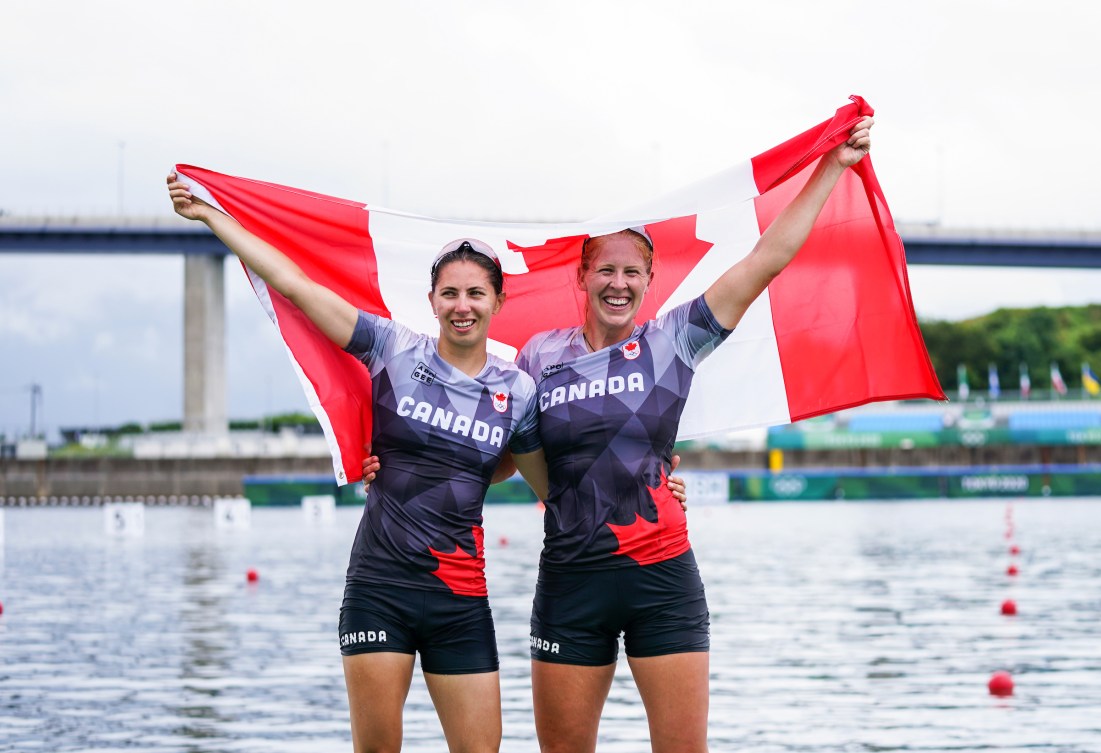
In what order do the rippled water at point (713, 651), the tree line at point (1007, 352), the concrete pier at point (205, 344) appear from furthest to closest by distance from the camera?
the tree line at point (1007, 352) < the concrete pier at point (205, 344) < the rippled water at point (713, 651)

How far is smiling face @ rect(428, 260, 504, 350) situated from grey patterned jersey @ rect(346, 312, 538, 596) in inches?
4.8

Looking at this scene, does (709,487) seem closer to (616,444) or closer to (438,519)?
(616,444)

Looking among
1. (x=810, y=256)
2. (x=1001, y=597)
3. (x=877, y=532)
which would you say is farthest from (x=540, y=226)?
(x=877, y=532)

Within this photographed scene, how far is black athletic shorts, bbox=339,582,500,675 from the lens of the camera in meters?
5.63

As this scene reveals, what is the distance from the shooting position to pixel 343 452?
6281 millimetres

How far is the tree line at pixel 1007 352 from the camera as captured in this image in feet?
434

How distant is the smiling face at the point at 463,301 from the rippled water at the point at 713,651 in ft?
13.5

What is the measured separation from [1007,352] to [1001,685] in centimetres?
12712

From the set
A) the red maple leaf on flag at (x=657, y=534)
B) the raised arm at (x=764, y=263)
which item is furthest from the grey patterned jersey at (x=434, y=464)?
the raised arm at (x=764, y=263)

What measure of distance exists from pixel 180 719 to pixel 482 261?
18.2ft

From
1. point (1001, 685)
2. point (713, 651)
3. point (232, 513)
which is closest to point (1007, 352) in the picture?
point (232, 513)

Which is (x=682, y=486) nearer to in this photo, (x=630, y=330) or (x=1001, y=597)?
(x=630, y=330)

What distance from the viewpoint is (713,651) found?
13.5m

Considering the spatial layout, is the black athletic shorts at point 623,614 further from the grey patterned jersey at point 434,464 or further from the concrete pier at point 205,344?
the concrete pier at point 205,344
